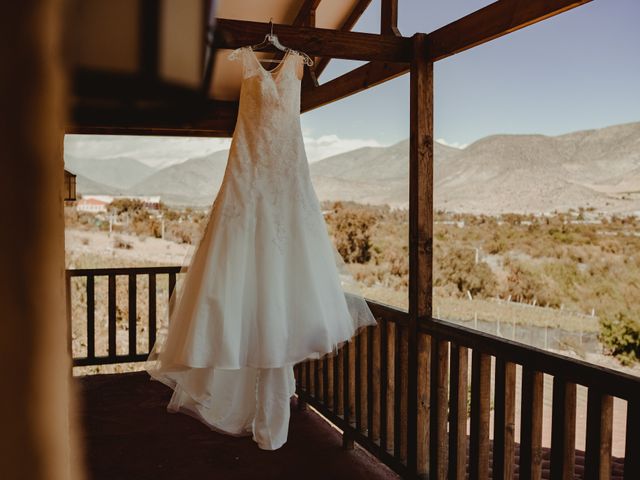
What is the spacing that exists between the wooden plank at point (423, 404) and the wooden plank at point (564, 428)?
78cm

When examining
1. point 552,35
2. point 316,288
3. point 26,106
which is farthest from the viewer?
point 552,35

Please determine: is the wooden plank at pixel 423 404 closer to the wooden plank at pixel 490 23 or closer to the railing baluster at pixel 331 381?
the railing baluster at pixel 331 381

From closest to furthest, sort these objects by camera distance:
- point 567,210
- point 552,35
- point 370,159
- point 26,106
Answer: point 26,106 < point 567,210 < point 552,35 < point 370,159

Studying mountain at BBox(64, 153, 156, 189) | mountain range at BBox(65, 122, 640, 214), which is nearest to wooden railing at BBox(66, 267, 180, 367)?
mountain at BBox(64, 153, 156, 189)

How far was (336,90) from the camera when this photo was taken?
11.5 feet

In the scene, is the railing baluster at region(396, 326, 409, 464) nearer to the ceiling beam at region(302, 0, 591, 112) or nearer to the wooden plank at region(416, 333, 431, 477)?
the wooden plank at region(416, 333, 431, 477)

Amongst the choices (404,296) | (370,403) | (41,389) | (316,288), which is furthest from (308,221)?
(404,296)

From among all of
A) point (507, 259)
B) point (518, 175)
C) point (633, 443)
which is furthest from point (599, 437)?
point (518, 175)

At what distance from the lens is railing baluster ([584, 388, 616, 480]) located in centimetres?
171

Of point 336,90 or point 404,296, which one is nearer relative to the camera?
point 336,90

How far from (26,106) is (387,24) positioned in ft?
9.38

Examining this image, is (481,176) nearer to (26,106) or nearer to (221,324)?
(221,324)

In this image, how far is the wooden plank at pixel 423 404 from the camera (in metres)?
2.60

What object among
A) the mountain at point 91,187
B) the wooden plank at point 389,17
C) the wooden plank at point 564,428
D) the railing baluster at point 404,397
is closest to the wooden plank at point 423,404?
the railing baluster at point 404,397
